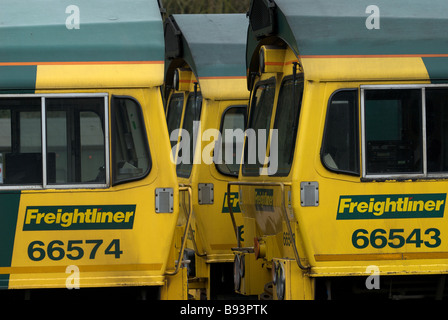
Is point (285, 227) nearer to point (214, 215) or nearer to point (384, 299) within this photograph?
point (384, 299)

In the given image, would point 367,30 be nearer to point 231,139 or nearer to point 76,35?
point 76,35

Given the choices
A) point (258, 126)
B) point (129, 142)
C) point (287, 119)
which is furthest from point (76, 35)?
point (258, 126)

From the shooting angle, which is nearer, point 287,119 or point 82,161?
point 82,161

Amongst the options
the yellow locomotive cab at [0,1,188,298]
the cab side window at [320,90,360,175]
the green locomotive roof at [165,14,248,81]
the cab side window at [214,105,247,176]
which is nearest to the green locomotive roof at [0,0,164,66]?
the yellow locomotive cab at [0,1,188,298]

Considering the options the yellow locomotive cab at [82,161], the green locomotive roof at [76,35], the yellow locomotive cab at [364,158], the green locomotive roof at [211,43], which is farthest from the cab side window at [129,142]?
the green locomotive roof at [211,43]

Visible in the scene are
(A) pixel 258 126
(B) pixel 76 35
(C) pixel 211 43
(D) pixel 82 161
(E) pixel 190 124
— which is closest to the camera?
(D) pixel 82 161

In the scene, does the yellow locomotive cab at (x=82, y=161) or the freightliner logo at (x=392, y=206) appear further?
the freightliner logo at (x=392, y=206)

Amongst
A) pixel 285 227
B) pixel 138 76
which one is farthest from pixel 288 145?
pixel 138 76

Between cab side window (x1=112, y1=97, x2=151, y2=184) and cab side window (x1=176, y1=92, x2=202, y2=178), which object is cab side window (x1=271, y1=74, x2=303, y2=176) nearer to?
cab side window (x1=112, y1=97, x2=151, y2=184)

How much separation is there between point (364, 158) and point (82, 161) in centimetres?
228

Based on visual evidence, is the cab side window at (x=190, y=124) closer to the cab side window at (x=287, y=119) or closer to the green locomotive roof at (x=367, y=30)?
the cab side window at (x=287, y=119)

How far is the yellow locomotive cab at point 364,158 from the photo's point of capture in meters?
7.98

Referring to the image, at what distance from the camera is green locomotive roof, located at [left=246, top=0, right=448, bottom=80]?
8.07m

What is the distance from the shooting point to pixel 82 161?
796cm
